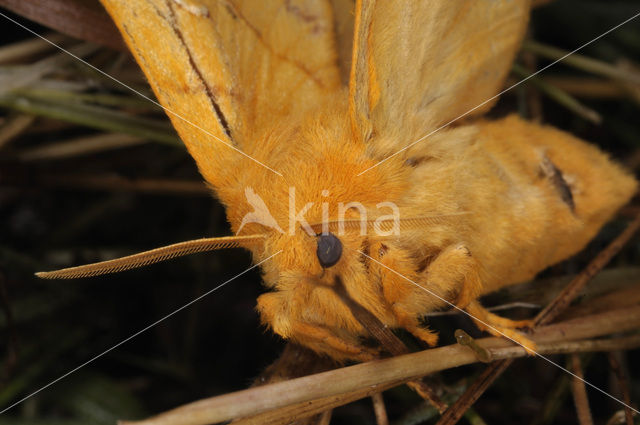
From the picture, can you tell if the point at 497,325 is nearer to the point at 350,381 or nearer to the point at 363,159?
the point at 350,381

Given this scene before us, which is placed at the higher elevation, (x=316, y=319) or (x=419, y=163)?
(x=419, y=163)

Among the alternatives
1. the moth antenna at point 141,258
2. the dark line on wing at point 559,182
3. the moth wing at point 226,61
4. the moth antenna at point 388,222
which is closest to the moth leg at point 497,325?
the moth antenna at point 388,222

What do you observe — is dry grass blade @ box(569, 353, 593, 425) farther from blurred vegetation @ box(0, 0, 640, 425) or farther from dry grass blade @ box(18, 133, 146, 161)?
dry grass blade @ box(18, 133, 146, 161)

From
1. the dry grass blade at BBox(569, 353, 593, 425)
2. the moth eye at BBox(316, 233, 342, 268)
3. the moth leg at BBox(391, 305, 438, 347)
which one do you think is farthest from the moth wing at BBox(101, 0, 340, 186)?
the dry grass blade at BBox(569, 353, 593, 425)

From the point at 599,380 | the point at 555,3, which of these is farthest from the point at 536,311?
the point at 555,3

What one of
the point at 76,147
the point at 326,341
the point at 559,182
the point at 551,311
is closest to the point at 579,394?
the point at 551,311

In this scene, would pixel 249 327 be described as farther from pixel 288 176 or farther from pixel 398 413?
pixel 288 176
